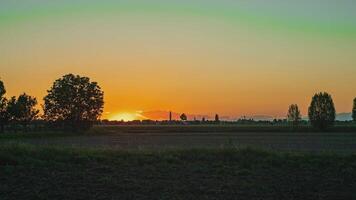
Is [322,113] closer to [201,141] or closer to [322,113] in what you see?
[322,113]

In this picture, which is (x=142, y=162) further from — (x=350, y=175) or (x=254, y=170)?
(x=350, y=175)

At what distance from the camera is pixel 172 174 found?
20.2 metres

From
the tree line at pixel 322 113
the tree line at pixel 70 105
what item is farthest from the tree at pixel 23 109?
the tree line at pixel 322 113

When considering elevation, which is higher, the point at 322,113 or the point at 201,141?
the point at 322,113

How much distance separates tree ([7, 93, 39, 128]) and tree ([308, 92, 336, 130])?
68.7m

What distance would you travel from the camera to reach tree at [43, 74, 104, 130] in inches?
4154

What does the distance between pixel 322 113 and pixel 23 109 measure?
73.0 metres

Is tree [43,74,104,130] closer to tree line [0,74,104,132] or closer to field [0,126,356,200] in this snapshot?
tree line [0,74,104,132]

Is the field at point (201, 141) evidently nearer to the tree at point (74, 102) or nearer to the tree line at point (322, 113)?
the tree at point (74, 102)

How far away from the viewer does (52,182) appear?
1742 cm

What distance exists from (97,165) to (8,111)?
3017 inches

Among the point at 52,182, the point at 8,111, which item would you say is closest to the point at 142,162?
the point at 52,182

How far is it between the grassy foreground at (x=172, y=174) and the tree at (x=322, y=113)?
100 metres

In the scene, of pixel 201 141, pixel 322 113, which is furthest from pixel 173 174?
pixel 322 113
